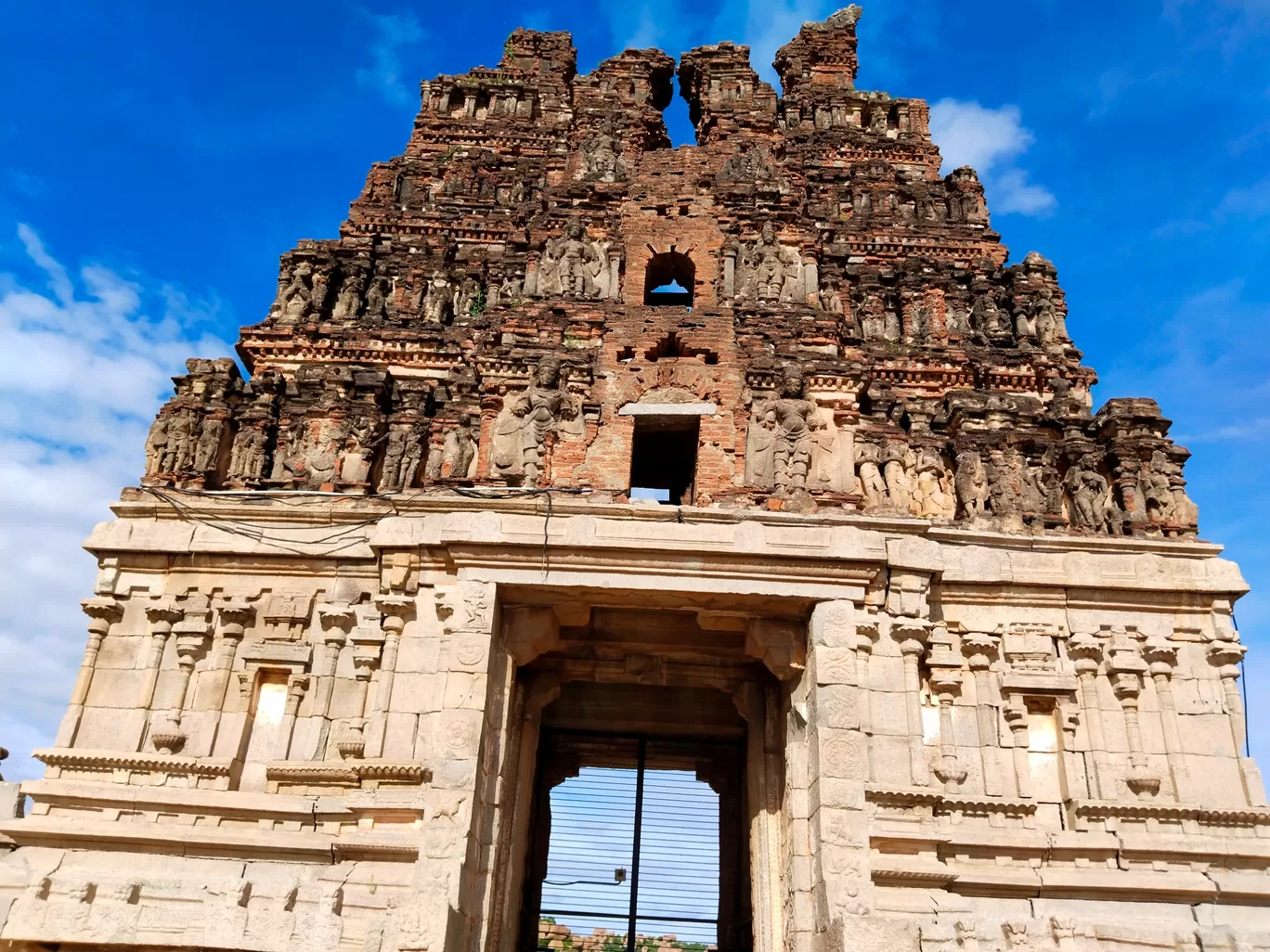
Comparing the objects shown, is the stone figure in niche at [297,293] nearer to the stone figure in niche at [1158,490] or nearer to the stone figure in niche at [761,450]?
the stone figure in niche at [761,450]

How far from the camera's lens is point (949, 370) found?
15719 mm

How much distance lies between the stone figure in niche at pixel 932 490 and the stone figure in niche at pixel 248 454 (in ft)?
29.7

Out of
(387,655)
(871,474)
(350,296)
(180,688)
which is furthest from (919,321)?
(180,688)

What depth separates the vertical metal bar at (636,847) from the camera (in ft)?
45.5

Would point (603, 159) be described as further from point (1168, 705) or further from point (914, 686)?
point (1168, 705)

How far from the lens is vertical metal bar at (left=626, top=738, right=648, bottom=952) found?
13875 millimetres

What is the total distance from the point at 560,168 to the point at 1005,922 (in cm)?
1523

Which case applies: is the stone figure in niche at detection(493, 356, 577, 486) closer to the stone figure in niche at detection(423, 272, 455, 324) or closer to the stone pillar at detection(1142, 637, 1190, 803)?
the stone figure in niche at detection(423, 272, 455, 324)

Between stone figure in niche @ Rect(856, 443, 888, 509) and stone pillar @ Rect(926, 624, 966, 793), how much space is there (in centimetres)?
189

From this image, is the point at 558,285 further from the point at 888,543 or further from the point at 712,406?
the point at 888,543

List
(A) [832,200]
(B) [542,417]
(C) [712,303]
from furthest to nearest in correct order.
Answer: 1. (A) [832,200]
2. (C) [712,303]
3. (B) [542,417]

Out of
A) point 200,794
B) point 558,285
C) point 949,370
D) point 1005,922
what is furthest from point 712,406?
point 200,794

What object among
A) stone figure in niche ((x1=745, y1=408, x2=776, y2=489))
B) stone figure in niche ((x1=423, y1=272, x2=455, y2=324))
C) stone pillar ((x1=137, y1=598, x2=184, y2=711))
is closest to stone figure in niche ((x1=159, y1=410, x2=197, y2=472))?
stone pillar ((x1=137, y1=598, x2=184, y2=711))

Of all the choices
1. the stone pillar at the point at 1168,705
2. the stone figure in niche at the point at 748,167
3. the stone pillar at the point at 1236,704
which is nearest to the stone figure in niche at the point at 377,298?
the stone figure in niche at the point at 748,167
